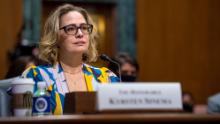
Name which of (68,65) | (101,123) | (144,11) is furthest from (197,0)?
(101,123)

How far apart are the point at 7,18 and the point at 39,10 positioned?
0.44 m

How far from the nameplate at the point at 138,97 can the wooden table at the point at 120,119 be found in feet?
0.42

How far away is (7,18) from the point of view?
7.41 meters

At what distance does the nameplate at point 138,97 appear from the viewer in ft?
7.18

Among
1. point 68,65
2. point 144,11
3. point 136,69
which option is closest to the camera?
point 68,65

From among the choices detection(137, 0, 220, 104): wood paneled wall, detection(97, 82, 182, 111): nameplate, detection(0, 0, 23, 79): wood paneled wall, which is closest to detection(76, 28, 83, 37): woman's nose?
detection(97, 82, 182, 111): nameplate

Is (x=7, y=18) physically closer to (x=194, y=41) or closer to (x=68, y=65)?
(x=194, y=41)

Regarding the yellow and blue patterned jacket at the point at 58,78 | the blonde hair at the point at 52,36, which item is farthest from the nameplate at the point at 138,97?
the blonde hair at the point at 52,36

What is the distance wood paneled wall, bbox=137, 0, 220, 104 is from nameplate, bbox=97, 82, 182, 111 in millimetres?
5589

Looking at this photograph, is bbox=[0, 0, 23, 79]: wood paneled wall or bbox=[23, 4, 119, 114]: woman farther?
bbox=[0, 0, 23, 79]: wood paneled wall

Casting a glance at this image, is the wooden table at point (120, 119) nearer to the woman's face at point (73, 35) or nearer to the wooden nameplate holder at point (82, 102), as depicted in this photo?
the wooden nameplate holder at point (82, 102)

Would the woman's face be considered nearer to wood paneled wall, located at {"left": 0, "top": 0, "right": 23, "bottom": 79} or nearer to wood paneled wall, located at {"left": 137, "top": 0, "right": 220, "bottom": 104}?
wood paneled wall, located at {"left": 0, "top": 0, "right": 23, "bottom": 79}

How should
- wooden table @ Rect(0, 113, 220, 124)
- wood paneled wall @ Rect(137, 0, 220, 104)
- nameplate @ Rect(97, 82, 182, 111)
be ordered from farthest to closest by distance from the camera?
wood paneled wall @ Rect(137, 0, 220, 104) < nameplate @ Rect(97, 82, 182, 111) < wooden table @ Rect(0, 113, 220, 124)

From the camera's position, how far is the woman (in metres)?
3.39
